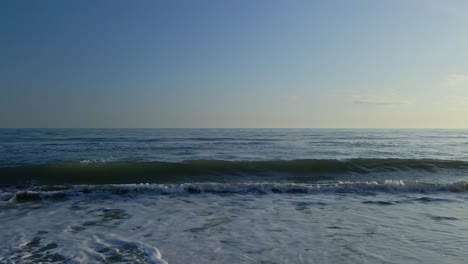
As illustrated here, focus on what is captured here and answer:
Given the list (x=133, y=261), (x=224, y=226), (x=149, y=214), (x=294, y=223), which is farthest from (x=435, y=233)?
(x=149, y=214)

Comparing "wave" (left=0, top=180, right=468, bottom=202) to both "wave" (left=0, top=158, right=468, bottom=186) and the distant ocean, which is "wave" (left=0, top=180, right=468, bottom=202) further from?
"wave" (left=0, top=158, right=468, bottom=186)

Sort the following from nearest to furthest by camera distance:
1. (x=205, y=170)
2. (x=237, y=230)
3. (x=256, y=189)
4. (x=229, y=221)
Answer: (x=237, y=230), (x=229, y=221), (x=256, y=189), (x=205, y=170)

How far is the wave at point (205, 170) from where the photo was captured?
545 inches

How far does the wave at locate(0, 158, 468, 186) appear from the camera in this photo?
45.4 ft

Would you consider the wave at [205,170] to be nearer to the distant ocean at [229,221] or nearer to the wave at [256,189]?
the distant ocean at [229,221]

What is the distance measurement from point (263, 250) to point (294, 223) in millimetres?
1778

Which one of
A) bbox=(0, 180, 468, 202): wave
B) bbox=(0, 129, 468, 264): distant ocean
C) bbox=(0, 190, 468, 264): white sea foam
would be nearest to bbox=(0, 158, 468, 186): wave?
bbox=(0, 129, 468, 264): distant ocean

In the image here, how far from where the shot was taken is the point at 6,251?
523 centimetres

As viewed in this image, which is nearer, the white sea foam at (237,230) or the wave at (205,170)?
the white sea foam at (237,230)

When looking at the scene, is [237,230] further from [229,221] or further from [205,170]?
[205,170]

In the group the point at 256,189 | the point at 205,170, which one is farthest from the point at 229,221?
the point at 205,170

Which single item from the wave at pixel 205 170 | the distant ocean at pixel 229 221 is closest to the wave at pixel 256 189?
the distant ocean at pixel 229 221

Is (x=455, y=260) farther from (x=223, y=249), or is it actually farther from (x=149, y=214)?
(x=149, y=214)

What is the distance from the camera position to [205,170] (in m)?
15.5
